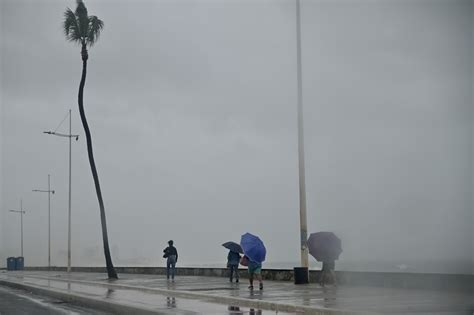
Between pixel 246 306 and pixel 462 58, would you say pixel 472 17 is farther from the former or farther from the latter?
pixel 246 306

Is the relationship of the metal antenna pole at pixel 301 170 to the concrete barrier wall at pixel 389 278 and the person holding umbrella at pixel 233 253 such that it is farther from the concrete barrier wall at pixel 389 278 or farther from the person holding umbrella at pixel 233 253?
the person holding umbrella at pixel 233 253

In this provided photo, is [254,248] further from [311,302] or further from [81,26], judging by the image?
[81,26]

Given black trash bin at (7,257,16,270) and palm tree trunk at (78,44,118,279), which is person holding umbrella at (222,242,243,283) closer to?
palm tree trunk at (78,44,118,279)

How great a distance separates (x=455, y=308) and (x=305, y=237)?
13131mm

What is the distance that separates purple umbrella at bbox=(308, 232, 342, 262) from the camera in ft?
57.7

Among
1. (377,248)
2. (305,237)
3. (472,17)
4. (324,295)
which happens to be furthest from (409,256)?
(305,237)

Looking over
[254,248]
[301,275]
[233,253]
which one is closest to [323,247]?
[254,248]

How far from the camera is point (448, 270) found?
26.2ft

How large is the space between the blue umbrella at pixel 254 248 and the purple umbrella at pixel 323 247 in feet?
5.18

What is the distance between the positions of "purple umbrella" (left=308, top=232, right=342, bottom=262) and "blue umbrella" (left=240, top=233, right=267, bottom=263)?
1.58 meters

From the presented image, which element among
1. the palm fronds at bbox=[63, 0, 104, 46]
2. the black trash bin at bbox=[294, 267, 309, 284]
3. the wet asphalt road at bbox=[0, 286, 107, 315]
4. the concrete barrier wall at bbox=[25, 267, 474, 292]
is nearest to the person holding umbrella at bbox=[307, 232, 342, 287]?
the concrete barrier wall at bbox=[25, 267, 474, 292]

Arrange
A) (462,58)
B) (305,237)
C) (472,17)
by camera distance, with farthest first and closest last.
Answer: (305,237), (462,58), (472,17)

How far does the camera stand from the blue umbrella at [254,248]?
19.4 meters

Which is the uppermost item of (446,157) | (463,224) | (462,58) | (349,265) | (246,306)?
(462,58)
